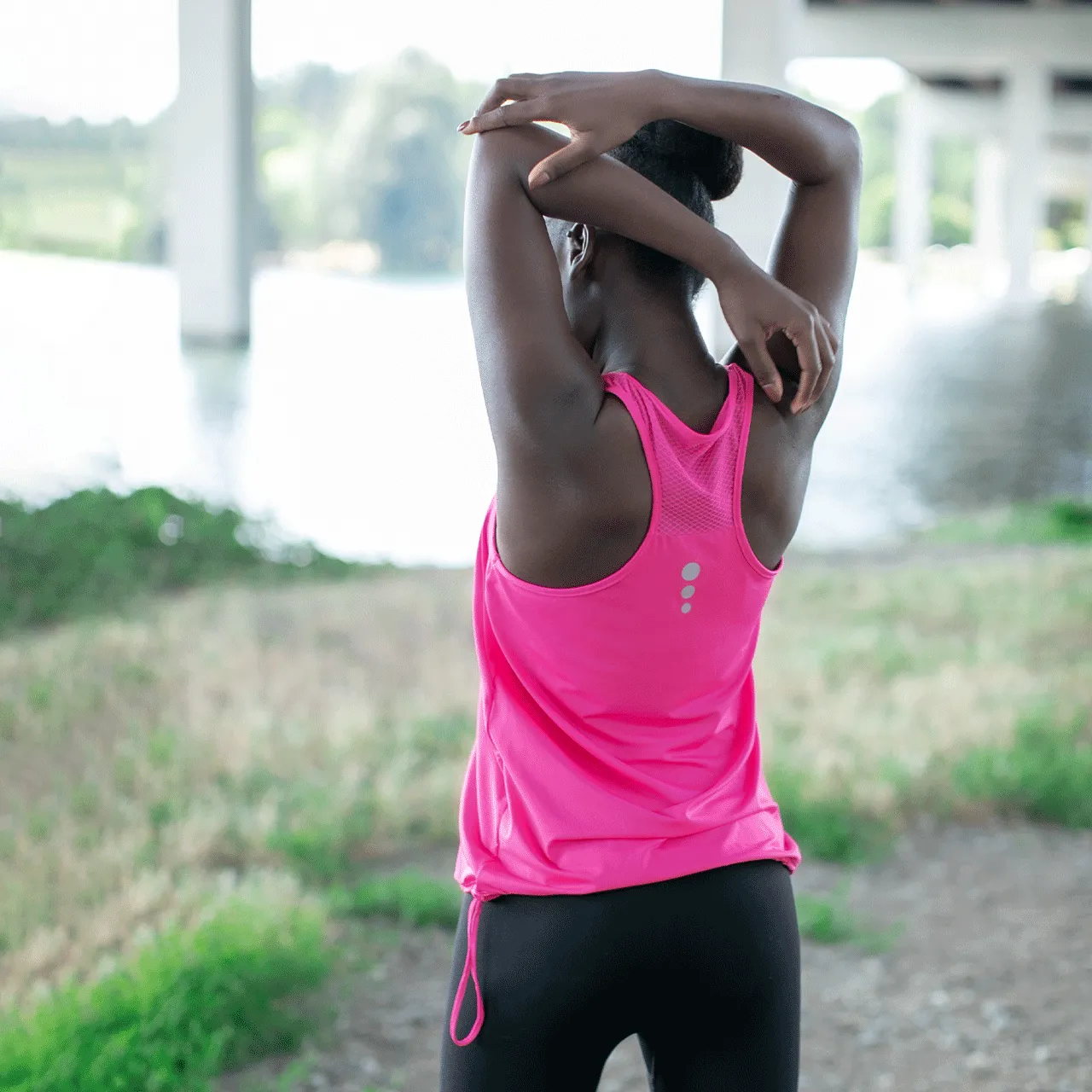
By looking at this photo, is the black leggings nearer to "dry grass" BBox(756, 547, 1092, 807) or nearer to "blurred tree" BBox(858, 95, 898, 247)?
"dry grass" BBox(756, 547, 1092, 807)

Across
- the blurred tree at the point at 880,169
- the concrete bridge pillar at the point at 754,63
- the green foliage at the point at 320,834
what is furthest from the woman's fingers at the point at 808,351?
the blurred tree at the point at 880,169

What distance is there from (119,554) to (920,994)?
228 inches

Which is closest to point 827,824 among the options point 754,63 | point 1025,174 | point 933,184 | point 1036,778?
point 1036,778

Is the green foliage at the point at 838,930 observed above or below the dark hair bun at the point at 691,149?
below

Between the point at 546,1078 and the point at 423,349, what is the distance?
64.8 feet

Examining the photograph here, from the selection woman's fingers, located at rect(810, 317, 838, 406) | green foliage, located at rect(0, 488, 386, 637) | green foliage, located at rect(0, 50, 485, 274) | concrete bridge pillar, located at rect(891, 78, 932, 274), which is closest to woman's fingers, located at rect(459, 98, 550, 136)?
woman's fingers, located at rect(810, 317, 838, 406)

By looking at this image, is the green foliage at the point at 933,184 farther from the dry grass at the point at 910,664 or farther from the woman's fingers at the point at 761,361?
the woman's fingers at the point at 761,361

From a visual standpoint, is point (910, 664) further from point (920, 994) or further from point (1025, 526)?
point (1025, 526)

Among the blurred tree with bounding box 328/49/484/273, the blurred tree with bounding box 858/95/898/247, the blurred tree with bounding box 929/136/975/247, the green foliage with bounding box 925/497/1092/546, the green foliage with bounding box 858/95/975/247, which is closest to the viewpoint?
the green foliage with bounding box 925/497/1092/546

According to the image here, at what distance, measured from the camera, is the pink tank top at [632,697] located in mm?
1438

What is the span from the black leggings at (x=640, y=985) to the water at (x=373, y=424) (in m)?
7.68

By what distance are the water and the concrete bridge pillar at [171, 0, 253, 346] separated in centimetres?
76

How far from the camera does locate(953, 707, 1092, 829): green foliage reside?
5125 millimetres

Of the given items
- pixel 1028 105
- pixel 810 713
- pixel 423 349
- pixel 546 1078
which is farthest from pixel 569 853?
pixel 1028 105
